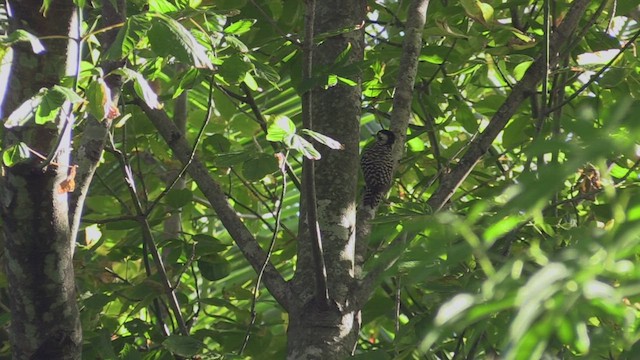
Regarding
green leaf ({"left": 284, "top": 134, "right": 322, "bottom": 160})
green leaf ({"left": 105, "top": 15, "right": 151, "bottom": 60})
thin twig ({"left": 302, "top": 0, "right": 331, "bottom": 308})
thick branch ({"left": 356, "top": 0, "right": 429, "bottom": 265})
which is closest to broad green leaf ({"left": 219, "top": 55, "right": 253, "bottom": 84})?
thin twig ({"left": 302, "top": 0, "right": 331, "bottom": 308})

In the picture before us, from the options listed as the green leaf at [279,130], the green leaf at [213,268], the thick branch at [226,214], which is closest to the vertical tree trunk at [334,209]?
the thick branch at [226,214]

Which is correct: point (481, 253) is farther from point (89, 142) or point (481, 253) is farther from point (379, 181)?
point (379, 181)

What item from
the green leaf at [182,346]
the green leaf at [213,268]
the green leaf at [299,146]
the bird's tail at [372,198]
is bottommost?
the green leaf at [213,268]

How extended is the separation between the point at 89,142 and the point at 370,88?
0.92m

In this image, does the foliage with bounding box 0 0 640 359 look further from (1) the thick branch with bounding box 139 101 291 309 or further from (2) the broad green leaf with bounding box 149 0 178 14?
(1) the thick branch with bounding box 139 101 291 309

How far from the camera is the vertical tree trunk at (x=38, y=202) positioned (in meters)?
1.75

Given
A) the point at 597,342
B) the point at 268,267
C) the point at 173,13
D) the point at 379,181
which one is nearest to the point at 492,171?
the point at 379,181

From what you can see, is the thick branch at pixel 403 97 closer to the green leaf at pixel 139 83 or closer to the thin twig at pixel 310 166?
the thin twig at pixel 310 166

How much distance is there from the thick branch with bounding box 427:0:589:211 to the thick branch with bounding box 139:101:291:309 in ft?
1.32

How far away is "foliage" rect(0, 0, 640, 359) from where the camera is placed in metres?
0.73

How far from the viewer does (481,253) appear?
75 centimetres

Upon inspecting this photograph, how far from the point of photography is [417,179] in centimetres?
309

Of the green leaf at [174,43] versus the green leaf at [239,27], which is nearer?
the green leaf at [174,43]

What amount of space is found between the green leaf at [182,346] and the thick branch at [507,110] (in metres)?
0.62
